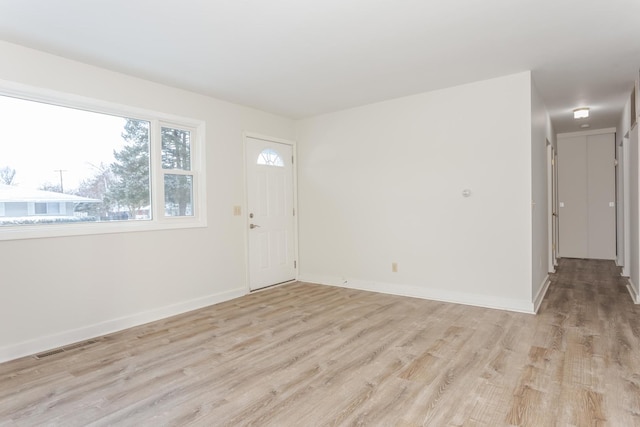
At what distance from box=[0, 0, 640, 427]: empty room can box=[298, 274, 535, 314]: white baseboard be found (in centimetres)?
3

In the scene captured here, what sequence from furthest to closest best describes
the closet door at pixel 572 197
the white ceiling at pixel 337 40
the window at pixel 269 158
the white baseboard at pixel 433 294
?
the closet door at pixel 572 197, the window at pixel 269 158, the white baseboard at pixel 433 294, the white ceiling at pixel 337 40

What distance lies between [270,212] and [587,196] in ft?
20.5

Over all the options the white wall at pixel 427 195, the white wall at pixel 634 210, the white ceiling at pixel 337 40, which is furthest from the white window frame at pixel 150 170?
the white wall at pixel 634 210

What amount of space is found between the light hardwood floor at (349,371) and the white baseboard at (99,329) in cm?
12

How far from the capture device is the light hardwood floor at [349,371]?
2117mm

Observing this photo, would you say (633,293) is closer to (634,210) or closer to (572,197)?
(634,210)

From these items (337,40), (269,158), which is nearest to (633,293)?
(337,40)

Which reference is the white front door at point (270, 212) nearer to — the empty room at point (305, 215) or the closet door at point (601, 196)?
the empty room at point (305, 215)

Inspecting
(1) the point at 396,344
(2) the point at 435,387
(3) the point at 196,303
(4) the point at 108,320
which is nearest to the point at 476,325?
(1) the point at 396,344

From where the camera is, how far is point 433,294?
459cm

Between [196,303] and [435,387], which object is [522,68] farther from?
[196,303]

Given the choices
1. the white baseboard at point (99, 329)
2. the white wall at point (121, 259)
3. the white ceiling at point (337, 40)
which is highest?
the white ceiling at point (337, 40)

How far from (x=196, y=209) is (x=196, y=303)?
3.69ft

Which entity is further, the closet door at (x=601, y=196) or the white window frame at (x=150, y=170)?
the closet door at (x=601, y=196)
